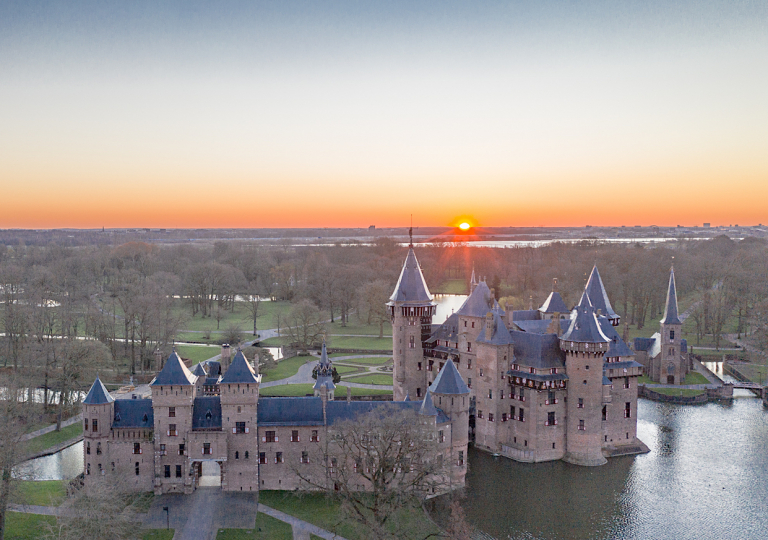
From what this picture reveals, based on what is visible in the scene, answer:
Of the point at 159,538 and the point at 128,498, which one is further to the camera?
the point at 128,498

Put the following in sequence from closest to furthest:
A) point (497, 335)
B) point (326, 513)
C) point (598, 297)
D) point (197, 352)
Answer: point (326, 513) → point (497, 335) → point (598, 297) → point (197, 352)

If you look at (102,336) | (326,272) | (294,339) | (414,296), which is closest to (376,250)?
(326,272)

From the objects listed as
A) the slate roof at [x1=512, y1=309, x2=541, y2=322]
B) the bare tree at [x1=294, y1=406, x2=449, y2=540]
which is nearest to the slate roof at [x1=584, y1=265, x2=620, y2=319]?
the slate roof at [x1=512, y1=309, x2=541, y2=322]

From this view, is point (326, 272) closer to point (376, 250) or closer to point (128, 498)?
point (376, 250)

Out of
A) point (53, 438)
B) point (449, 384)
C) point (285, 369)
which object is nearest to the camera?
point (449, 384)

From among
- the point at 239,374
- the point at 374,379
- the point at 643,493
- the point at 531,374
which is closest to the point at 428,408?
the point at 531,374

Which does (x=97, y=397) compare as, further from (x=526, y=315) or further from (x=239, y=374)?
(x=526, y=315)

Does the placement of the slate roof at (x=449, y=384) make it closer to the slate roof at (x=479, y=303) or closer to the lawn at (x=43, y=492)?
the slate roof at (x=479, y=303)
